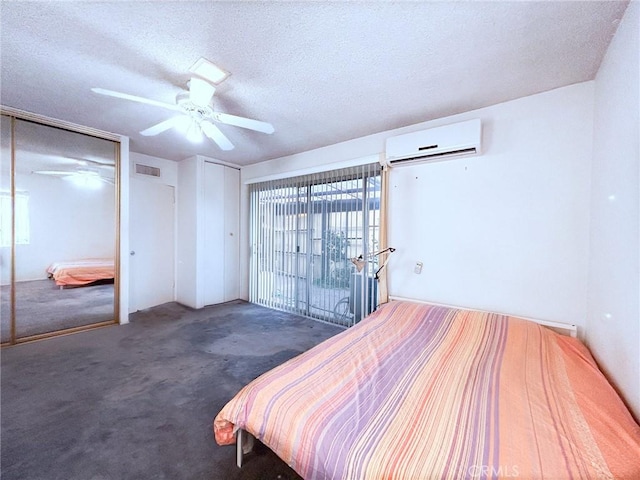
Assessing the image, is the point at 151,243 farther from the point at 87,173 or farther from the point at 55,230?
the point at 87,173

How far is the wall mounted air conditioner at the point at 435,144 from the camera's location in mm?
2227

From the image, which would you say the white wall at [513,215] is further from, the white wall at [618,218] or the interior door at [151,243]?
the interior door at [151,243]

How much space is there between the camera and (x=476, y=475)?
30.5 inches

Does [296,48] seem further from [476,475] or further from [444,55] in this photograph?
[476,475]

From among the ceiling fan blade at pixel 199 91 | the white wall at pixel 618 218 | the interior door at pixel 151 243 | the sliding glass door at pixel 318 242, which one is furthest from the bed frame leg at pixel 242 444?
the interior door at pixel 151 243

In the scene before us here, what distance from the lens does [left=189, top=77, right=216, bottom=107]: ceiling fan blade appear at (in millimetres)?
1736

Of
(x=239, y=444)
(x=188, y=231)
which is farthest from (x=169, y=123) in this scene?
(x=188, y=231)

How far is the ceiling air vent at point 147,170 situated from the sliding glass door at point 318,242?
1.54 m

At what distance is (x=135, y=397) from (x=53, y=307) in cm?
217

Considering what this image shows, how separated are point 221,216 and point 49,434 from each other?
10.5 ft

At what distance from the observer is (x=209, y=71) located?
1.79m

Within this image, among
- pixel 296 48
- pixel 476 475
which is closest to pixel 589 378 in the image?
pixel 476 475

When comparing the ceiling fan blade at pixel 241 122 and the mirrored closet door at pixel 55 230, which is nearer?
the ceiling fan blade at pixel 241 122

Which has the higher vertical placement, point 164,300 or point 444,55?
point 444,55
